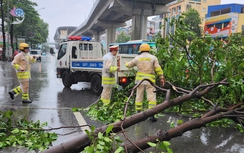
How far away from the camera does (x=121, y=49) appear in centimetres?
2306

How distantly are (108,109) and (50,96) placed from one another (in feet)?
11.1

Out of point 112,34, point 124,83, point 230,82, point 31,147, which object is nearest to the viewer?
point 31,147

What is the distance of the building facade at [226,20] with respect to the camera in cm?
4148

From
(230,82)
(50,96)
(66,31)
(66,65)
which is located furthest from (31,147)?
(66,31)

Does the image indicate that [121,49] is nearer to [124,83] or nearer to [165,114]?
[124,83]

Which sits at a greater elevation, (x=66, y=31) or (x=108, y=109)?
(x=66, y=31)

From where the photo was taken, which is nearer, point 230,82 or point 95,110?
point 230,82

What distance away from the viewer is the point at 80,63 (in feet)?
31.4

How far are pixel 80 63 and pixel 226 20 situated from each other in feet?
128

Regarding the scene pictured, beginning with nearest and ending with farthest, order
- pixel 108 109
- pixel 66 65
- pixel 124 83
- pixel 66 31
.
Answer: pixel 108 109, pixel 124 83, pixel 66 65, pixel 66 31

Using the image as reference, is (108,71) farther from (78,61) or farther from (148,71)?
(78,61)

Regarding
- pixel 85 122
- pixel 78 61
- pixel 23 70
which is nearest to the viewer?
pixel 85 122

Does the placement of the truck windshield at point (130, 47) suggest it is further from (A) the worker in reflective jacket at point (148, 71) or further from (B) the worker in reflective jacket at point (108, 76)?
(A) the worker in reflective jacket at point (148, 71)

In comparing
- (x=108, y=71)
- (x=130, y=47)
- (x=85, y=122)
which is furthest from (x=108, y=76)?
(x=130, y=47)
